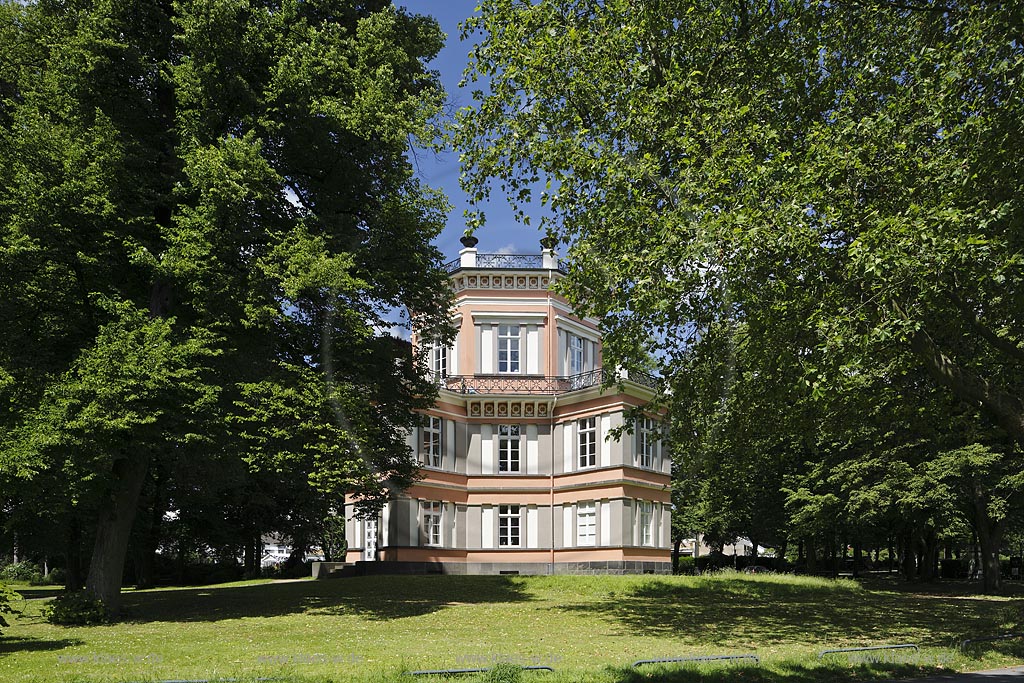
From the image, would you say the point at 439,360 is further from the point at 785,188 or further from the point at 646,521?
the point at 785,188

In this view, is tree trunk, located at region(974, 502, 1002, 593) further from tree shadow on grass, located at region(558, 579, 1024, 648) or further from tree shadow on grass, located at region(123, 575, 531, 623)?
tree shadow on grass, located at region(123, 575, 531, 623)

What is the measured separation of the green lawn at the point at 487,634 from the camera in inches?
462

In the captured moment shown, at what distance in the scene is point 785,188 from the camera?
44.6 ft

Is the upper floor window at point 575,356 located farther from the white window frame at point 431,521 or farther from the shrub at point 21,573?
the shrub at point 21,573

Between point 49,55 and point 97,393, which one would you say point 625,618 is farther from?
point 49,55

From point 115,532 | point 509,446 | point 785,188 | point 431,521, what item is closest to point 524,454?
point 509,446

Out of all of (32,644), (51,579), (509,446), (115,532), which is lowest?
(51,579)

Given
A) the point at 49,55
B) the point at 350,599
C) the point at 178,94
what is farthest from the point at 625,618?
the point at 49,55

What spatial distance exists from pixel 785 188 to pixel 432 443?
3115 centimetres

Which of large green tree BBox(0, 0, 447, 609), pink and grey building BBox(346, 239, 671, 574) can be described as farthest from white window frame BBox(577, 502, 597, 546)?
large green tree BBox(0, 0, 447, 609)

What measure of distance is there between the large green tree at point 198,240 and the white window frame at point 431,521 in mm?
18445

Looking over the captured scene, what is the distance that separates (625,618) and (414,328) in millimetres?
9790

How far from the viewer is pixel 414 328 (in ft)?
81.6

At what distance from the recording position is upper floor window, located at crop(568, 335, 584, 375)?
45438mm
